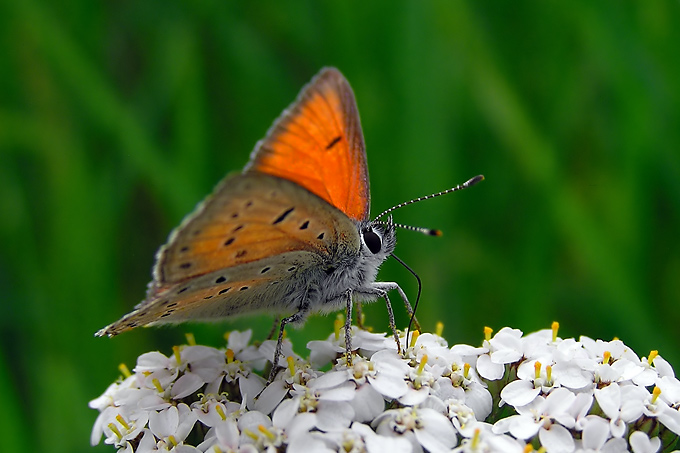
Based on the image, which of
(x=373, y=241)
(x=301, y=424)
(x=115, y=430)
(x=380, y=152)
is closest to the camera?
(x=301, y=424)

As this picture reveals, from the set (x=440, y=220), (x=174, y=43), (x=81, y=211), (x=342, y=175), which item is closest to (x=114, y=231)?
(x=81, y=211)

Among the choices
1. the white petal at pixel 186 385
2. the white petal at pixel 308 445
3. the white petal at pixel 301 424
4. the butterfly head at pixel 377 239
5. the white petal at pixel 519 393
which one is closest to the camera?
the white petal at pixel 308 445

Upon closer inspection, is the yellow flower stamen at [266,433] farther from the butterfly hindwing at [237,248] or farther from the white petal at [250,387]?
the butterfly hindwing at [237,248]

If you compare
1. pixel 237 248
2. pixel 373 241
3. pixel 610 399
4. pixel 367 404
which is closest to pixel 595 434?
pixel 610 399

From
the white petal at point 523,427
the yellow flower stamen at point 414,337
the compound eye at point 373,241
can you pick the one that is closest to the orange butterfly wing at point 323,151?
the compound eye at point 373,241

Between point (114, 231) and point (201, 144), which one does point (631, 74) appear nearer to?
point (201, 144)

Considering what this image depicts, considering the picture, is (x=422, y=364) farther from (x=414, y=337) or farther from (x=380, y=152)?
(x=380, y=152)

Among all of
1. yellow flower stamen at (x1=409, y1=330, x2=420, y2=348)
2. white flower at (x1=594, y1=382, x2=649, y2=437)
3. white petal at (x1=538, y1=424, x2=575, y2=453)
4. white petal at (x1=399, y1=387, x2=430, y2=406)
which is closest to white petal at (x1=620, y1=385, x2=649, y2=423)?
white flower at (x1=594, y1=382, x2=649, y2=437)

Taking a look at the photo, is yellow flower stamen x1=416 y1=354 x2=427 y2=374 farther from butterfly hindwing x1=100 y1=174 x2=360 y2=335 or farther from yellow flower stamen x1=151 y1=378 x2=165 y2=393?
yellow flower stamen x1=151 y1=378 x2=165 y2=393
